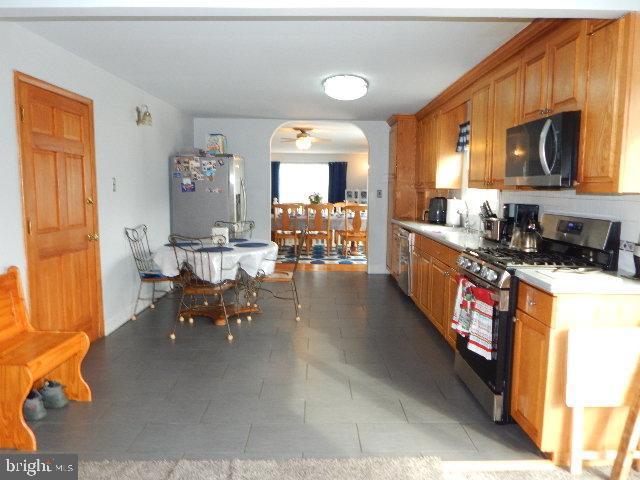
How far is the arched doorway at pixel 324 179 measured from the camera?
322 inches

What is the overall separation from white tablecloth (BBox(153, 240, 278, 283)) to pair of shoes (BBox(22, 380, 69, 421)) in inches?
56.2

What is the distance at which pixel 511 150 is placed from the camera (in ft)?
10.1

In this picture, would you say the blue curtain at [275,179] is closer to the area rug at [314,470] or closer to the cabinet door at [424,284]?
the cabinet door at [424,284]

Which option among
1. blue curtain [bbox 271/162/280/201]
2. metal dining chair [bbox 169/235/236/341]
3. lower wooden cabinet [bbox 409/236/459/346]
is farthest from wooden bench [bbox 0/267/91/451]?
blue curtain [bbox 271/162/280/201]

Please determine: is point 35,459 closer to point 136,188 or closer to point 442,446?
point 442,446

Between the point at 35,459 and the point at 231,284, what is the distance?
213cm

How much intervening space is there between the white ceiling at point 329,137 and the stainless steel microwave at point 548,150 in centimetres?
425

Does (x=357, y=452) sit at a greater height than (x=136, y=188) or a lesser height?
lesser

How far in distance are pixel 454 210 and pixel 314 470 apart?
12.0ft

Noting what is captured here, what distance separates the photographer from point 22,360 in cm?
226

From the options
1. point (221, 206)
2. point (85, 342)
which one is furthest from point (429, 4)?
point (221, 206)

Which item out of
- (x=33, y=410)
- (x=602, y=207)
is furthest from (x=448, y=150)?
(x=33, y=410)

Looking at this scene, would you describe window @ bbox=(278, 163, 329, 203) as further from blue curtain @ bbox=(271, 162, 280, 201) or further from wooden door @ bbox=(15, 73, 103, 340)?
wooden door @ bbox=(15, 73, 103, 340)

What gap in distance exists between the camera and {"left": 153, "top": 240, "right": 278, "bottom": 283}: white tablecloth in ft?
12.7
